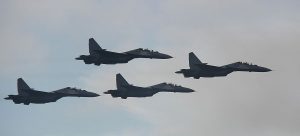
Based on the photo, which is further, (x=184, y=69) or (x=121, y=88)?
(x=121, y=88)

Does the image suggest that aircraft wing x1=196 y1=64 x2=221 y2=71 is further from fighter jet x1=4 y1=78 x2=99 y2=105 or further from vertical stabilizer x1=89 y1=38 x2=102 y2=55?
fighter jet x1=4 y1=78 x2=99 y2=105

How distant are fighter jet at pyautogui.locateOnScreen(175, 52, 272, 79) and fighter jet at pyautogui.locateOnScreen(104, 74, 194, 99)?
13.4 metres

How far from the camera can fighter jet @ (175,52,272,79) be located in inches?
6560

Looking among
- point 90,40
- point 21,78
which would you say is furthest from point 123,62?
point 21,78

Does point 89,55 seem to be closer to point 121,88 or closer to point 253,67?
point 121,88

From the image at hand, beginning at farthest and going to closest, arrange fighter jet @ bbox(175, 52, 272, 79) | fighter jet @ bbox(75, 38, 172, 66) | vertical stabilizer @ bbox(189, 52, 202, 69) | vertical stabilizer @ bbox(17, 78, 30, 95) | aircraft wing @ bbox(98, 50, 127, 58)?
vertical stabilizer @ bbox(17, 78, 30, 95), vertical stabilizer @ bbox(189, 52, 202, 69), fighter jet @ bbox(175, 52, 272, 79), fighter jet @ bbox(75, 38, 172, 66), aircraft wing @ bbox(98, 50, 127, 58)

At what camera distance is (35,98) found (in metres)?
180

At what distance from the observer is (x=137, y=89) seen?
177 metres

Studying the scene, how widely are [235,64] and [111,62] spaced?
32.8m

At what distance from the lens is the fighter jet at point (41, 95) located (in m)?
178

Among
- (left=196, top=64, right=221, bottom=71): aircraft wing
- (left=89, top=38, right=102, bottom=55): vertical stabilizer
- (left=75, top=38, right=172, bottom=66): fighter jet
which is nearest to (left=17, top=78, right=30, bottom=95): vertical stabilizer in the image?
(left=89, top=38, right=102, bottom=55): vertical stabilizer

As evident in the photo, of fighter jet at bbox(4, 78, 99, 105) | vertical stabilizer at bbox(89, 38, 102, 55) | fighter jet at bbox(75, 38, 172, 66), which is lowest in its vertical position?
fighter jet at bbox(4, 78, 99, 105)

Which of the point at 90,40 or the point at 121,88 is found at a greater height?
the point at 90,40

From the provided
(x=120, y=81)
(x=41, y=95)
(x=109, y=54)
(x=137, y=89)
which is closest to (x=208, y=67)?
(x=137, y=89)
